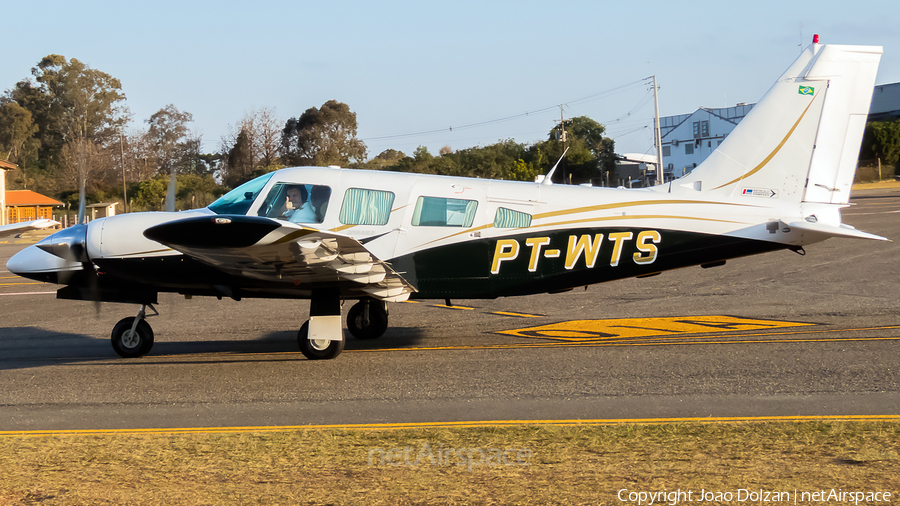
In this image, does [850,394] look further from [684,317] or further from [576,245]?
[684,317]

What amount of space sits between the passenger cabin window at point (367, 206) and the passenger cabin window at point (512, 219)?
1559 millimetres

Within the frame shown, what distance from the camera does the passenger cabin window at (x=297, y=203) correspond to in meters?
9.43

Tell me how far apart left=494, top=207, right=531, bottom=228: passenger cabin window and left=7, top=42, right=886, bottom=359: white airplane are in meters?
0.02

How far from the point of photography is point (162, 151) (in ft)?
288

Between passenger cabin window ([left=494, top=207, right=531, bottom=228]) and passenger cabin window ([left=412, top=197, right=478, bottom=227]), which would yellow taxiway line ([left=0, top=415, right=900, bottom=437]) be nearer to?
passenger cabin window ([left=412, top=197, right=478, bottom=227])

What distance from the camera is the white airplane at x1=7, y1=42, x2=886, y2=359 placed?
9523 millimetres

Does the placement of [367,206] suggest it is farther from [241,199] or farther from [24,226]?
[24,226]

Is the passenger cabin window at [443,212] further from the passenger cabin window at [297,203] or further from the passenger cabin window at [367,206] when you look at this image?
the passenger cabin window at [297,203]

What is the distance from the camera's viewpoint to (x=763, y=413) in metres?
6.51

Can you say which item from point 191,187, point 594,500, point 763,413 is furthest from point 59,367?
point 191,187

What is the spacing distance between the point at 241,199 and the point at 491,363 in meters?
4.09

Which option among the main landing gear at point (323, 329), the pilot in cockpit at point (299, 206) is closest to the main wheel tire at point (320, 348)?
the main landing gear at point (323, 329)

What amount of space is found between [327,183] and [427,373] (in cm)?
302

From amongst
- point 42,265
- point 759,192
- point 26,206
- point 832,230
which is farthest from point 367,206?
point 26,206
